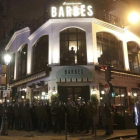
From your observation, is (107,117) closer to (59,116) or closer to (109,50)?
(59,116)

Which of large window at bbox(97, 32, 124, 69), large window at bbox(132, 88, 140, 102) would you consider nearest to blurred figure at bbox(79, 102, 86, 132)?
large window at bbox(97, 32, 124, 69)

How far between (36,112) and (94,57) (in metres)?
8.07

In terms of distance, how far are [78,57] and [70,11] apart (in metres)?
4.76

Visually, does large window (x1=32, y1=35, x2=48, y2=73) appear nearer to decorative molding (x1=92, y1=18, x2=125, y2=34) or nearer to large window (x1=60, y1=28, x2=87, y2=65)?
large window (x1=60, y1=28, x2=87, y2=65)

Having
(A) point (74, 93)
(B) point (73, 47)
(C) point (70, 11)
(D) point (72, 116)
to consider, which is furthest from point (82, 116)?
(C) point (70, 11)

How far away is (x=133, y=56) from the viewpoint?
74.3ft

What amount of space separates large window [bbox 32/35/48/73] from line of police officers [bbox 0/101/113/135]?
673cm

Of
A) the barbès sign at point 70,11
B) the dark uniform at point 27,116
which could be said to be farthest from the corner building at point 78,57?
the dark uniform at point 27,116

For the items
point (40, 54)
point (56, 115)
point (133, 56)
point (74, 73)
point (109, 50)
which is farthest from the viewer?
point (133, 56)

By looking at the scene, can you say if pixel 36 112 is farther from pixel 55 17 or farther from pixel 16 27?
pixel 16 27

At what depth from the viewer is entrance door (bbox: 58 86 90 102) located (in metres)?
16.9

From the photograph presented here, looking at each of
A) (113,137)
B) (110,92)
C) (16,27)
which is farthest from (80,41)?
(16,27)

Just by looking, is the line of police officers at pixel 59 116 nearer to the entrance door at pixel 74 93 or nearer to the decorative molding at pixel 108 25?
the entrance door at pixel 74 93

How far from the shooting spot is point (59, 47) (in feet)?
58.4
